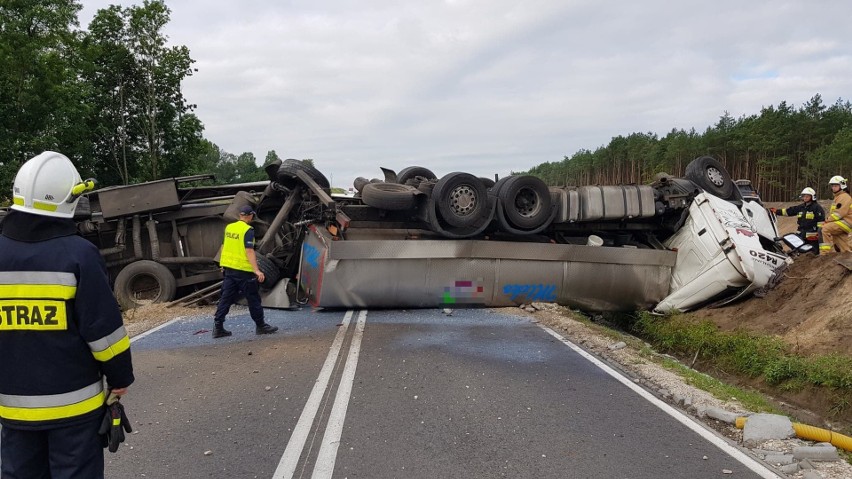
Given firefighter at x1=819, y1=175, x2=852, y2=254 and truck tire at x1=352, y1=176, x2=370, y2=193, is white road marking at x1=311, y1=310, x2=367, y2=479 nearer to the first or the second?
truck tire at x1=352, y1=176, x2=370, y2=193

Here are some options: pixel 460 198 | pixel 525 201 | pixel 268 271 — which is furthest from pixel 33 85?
pixel 525 201

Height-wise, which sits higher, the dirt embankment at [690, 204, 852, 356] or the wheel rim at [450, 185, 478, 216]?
the wheel rim at [450, 185, 478, 216]

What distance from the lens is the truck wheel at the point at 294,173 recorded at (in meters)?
8.02

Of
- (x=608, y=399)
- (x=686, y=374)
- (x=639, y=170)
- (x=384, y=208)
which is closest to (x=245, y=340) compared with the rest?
(x=384, y=208)

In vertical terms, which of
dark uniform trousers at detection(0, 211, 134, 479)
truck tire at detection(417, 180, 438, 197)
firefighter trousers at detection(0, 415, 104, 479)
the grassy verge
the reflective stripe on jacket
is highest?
truck tire at detection(417, 180, 438, 197)

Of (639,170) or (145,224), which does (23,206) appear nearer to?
(145,224)

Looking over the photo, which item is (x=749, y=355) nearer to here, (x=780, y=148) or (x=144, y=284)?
(x=144, y=284)

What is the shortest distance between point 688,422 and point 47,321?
3.80 m

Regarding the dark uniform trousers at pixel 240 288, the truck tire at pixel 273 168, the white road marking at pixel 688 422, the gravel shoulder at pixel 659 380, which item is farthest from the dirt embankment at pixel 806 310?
the truck tire at pixel 273 168

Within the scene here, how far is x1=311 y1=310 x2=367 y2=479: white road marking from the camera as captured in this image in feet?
9.92

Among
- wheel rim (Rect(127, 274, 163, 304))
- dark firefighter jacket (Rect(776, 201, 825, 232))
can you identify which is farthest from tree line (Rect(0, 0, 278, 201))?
dark firefighter jacket (Rect(776, 201, 825, 232))

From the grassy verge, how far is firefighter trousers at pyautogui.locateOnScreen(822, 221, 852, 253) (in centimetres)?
300

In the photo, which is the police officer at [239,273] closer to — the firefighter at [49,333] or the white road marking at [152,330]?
the white road marking at [152,330]

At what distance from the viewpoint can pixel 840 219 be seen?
820 cm
